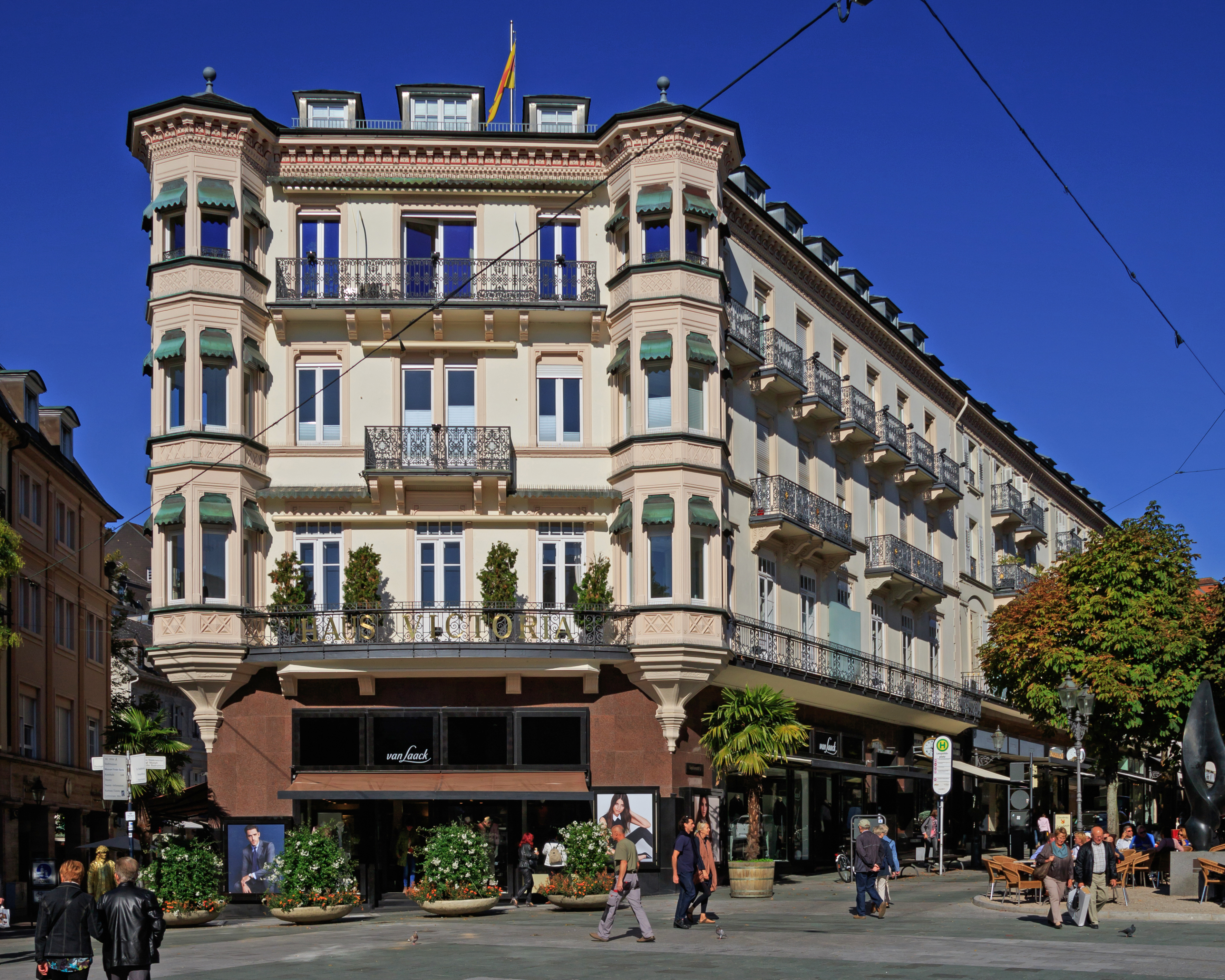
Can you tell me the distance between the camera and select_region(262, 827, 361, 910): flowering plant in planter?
25.8 m

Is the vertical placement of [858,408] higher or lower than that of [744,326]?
lower

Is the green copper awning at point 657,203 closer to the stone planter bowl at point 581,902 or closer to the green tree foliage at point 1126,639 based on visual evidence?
the stone planter bowl at point 581,902

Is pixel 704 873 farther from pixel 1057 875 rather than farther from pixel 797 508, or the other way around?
pixel 797 508

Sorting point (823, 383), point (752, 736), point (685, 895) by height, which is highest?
point (823, 383)

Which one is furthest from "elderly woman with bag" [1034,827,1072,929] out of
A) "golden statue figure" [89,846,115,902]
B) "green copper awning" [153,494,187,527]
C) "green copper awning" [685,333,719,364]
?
"green copper awning" [153,494,187,527]

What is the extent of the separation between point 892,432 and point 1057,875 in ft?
79.9

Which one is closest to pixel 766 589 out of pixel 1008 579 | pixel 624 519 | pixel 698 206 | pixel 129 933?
pixel 624 519

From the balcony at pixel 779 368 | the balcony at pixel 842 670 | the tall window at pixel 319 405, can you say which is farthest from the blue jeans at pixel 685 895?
the balcony at pixel 779 368

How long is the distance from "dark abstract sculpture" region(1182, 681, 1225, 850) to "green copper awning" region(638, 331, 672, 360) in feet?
40.6

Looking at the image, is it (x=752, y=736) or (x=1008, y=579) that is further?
(x=1008, y=579)

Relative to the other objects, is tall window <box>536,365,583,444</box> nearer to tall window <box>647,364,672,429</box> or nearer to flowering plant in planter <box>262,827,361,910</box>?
tall window <box>647,364,672,429</box>

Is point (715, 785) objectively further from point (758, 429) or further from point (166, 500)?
point (166, 500)

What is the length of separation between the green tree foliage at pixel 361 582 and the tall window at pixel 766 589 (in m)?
9.57

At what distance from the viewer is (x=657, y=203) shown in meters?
33.9
